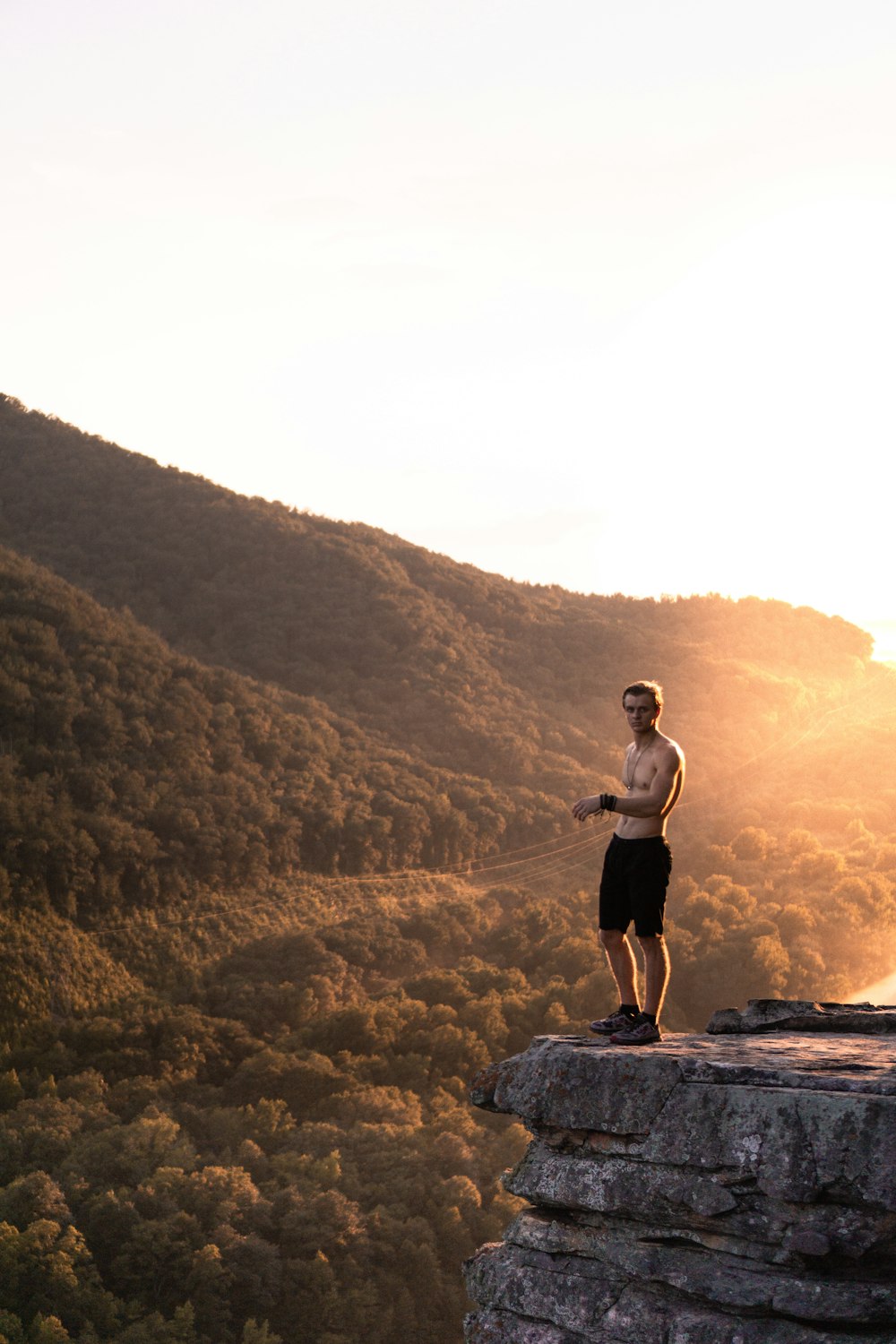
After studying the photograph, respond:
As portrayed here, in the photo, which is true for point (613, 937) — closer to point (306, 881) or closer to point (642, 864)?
point (642, 864)

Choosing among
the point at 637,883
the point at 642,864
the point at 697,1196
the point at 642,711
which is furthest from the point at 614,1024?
the point at 642,711

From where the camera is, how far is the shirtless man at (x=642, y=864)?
27.1ft

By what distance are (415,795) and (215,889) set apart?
1308 cm

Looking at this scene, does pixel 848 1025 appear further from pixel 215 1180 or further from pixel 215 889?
pixel 215 889

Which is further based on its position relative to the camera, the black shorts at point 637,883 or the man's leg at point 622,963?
the man's leg at point 622,963

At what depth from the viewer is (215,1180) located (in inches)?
1093

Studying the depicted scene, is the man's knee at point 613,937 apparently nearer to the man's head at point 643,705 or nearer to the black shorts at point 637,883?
the black shorts at point 637,883

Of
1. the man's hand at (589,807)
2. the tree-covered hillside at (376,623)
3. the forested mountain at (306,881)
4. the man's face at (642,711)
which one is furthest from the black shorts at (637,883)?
the tree-covered hillside at (376,623)

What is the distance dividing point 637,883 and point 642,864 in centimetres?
14

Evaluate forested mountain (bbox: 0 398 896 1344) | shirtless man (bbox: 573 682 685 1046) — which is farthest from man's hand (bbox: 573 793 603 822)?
forested mountain (bbox: 0 398 896 1344)

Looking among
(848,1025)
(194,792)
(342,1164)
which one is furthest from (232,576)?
(848,1025)

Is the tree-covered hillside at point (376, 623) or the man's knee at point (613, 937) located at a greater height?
the tree-covered hillside at point (376, 623)

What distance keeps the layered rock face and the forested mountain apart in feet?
64.3

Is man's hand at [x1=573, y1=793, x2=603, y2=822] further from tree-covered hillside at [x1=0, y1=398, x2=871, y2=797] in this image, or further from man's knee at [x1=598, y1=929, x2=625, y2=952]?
tree-covered hillside at [x1=0, y1=398, x2=871, y2=797]
